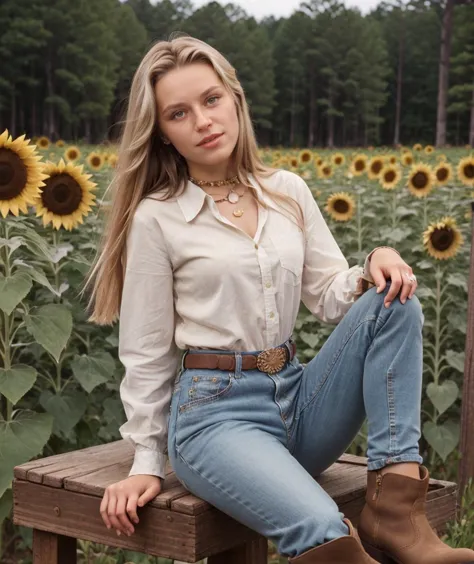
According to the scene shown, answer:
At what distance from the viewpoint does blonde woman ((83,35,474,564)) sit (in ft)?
6.82

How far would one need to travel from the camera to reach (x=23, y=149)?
3.00 meters

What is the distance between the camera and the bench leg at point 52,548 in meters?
2.37

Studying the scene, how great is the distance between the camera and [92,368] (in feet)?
10.7

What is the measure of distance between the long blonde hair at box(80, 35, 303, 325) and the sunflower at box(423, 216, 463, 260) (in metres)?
1.85

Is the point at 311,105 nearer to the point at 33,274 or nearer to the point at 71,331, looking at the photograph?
the point at 71,331

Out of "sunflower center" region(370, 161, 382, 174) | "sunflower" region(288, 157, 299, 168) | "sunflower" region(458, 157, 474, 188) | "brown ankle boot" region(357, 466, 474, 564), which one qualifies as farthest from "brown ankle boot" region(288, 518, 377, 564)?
"sunflower" region(288, 157, 299, 168)

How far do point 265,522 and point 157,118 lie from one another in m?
0.95

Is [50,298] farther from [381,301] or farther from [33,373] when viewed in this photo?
[381,301]

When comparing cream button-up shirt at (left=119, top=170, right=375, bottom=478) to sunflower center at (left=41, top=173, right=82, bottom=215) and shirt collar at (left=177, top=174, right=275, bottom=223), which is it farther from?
sunflower center at (left=41, top=173, right=82, bottom=215)

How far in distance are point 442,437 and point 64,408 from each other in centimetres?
153

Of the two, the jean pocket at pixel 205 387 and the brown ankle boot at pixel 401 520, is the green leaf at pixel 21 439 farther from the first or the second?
the brown ankle boot at pixel 401 520

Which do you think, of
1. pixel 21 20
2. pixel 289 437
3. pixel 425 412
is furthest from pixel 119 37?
pixel 289 437

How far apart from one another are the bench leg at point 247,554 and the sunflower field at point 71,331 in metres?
0.70

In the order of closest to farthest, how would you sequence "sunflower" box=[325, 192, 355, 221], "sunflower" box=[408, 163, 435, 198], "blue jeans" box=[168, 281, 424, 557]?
"blue jeans" box=[168, 281, 424, 557] < "sunflower" box=[325, 192, 355, 221] < "sunflower" box=[408, 163, 435, 198]
